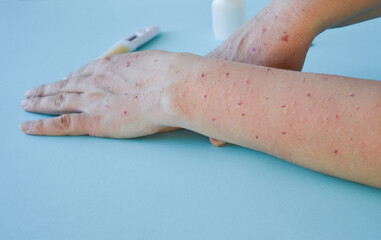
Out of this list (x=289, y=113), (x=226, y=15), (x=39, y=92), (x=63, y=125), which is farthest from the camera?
(x=226, y=15)

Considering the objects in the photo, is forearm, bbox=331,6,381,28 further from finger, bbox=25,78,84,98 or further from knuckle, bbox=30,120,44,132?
knuckle, bbox=30,120,44,132

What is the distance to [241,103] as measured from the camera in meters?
0.88

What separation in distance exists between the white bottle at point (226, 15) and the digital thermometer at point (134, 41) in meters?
0.25

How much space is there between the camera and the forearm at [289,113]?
2.53ft

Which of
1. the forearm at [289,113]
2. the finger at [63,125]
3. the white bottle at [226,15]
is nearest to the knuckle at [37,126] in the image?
the finger at [63,125]

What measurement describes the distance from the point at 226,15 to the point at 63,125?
0.73 meters

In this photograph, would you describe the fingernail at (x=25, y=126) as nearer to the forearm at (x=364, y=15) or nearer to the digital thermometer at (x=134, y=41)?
the digital thermometer at (x=134, y=41)

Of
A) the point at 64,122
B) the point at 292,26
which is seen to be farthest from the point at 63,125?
the point at 292,26

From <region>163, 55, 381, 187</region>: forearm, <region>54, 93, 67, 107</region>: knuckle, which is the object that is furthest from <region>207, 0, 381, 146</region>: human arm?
<region>54, 93, 67, 107</region>: knuckle

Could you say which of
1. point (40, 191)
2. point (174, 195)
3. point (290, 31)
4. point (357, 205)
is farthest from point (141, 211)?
point (290, 31)

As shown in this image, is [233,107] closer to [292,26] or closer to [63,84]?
[292,26]

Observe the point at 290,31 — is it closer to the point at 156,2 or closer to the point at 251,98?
the point at 251,98

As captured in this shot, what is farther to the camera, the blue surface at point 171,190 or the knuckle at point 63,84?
the knuckle at point 63,84

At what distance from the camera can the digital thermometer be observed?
4.78ft
